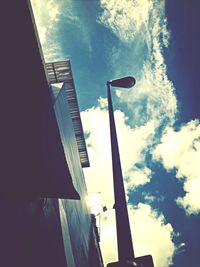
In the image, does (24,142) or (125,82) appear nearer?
(24,142)

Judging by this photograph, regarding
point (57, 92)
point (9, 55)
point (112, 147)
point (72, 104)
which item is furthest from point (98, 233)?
point (9, 55)

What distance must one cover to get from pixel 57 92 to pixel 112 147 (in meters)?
6.04

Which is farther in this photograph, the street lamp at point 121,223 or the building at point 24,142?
the building at point 24,142

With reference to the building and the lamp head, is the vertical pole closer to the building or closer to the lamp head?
the building

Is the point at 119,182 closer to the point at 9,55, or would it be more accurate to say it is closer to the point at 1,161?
the point at 1,161

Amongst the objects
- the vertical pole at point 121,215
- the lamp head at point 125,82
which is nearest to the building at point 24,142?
the vertical pole at point 121,215

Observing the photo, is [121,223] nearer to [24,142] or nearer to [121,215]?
[121,215]

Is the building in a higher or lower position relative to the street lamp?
higher

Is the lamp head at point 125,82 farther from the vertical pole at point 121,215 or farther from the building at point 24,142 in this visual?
the building at point 24,142

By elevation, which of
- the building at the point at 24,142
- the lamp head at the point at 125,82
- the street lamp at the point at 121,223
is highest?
the lamp head at the point at 125,82

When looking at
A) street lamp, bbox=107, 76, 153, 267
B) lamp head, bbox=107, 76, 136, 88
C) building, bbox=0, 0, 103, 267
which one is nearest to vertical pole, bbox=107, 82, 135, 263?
street lamp, bbox=107, 76, 153, 267

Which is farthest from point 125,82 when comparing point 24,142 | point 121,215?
point 121,215

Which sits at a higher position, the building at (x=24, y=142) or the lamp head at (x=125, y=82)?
the lamp head at (x=125, y=82)

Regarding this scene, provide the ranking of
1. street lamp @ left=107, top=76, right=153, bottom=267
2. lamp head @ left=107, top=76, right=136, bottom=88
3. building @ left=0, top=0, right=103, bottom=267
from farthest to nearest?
lamp head @ left=107, top=76, right=136, bottom=88 → building @ left=0, top=0, right=103, bottom=267 → street lamp @ left=107, top=76, right=153, bottom=267
